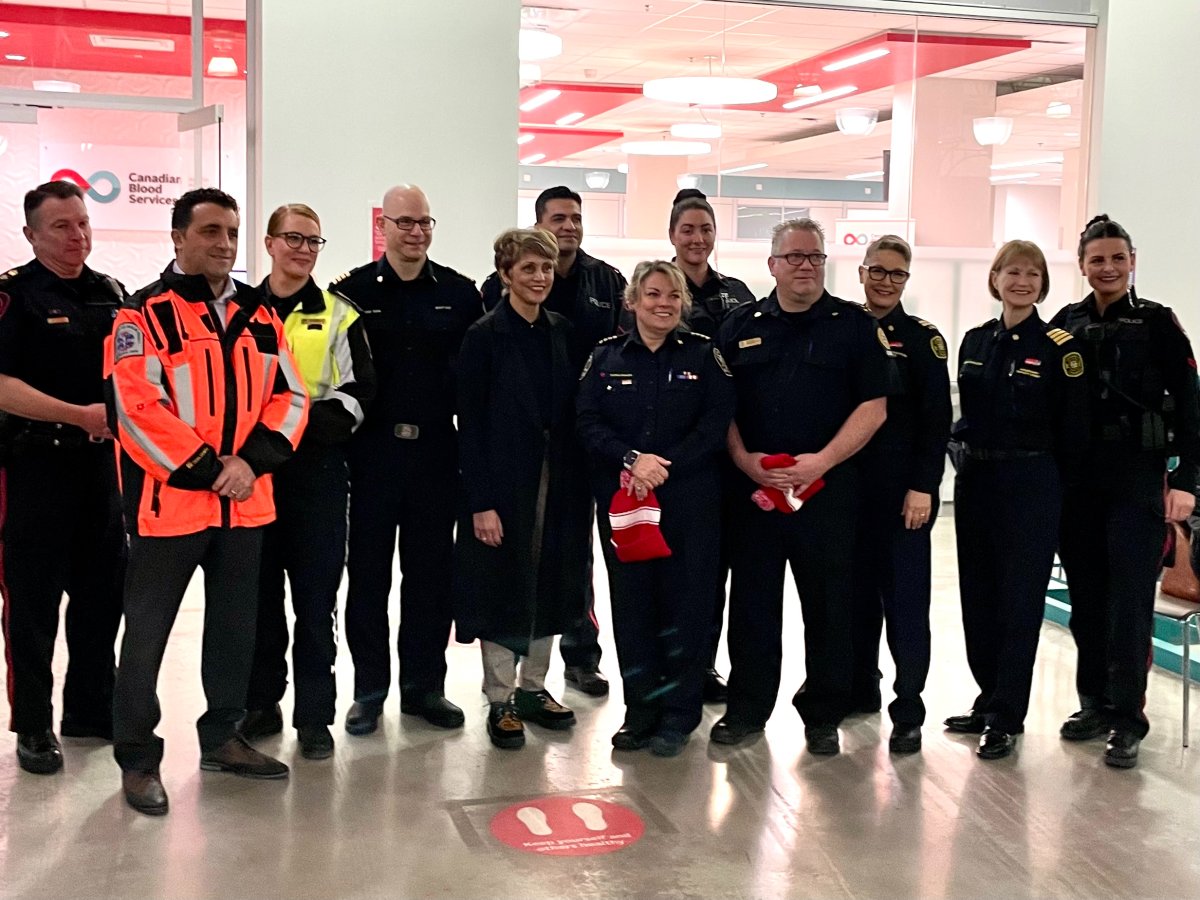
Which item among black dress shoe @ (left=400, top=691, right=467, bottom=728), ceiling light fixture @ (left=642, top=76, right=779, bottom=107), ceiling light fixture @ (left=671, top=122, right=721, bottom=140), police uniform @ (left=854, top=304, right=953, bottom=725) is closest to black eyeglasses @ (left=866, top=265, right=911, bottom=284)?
police uniform @ (left=854, top=304, right=953, bottom=725)

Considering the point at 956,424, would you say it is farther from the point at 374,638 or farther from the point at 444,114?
the point at 444,114

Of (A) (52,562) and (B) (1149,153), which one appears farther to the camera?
(B) (1149,153)

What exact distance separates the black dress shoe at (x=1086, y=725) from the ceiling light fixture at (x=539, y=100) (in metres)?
4.80

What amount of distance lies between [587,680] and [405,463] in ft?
3.86

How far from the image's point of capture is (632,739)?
388 centimetres

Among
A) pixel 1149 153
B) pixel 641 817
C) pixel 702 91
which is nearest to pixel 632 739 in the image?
pixel 641 817

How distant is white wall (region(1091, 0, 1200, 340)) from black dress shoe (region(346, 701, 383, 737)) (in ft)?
18.9

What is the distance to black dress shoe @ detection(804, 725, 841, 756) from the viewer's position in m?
3.87

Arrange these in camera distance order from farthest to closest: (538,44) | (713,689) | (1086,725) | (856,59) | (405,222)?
1. (856,59)
2. (538,44)
3. (713,689)
4. (1086,725)
5. (405,222)

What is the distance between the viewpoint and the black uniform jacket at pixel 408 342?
383cm

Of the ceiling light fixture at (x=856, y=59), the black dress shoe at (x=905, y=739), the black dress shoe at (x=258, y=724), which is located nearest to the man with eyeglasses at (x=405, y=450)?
the black dress shoe at (x=258, y=724)

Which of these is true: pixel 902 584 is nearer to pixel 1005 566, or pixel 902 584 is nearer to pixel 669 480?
pixel 1005 566

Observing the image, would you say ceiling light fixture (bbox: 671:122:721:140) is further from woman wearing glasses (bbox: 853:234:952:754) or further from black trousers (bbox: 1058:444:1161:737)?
black trousers (bbox: 1058:444:1161:737)

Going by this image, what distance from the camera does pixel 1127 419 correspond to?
3.78m
